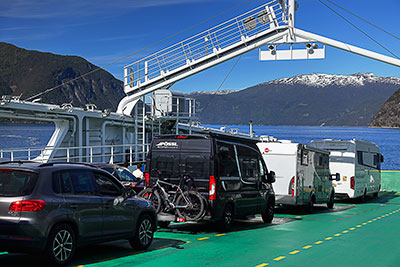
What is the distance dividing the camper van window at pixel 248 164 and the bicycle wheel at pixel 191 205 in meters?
2.08

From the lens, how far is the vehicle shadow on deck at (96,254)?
9125 millimetres

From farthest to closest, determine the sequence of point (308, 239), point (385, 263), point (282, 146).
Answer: point (282, 146), point (308, 239), point (385, 263)

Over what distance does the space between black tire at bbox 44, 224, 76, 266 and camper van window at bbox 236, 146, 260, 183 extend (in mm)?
6546

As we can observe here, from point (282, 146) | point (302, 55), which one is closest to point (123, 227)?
point (282, 146)

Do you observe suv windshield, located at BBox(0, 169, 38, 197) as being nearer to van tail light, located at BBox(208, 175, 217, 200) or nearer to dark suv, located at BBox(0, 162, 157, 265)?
dark suv, located at BBox(0, 162, 157, 265)

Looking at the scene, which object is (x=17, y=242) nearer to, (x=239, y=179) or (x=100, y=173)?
(x=100, y=173)

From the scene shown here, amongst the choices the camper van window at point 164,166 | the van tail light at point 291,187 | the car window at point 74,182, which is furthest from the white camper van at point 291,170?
the car window at point 74,182

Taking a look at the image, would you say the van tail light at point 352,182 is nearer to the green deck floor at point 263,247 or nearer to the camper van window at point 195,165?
the green deck floor at point 263,247

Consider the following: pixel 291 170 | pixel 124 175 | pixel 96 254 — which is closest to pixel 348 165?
pixel 291 170

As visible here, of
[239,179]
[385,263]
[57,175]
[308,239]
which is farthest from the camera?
[239,179]

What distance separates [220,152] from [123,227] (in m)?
4.03

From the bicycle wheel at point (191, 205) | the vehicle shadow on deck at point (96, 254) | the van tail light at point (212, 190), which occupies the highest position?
the van tail light at point (212, 190)

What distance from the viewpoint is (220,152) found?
1333 centimetres

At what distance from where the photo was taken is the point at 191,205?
1278 cm
